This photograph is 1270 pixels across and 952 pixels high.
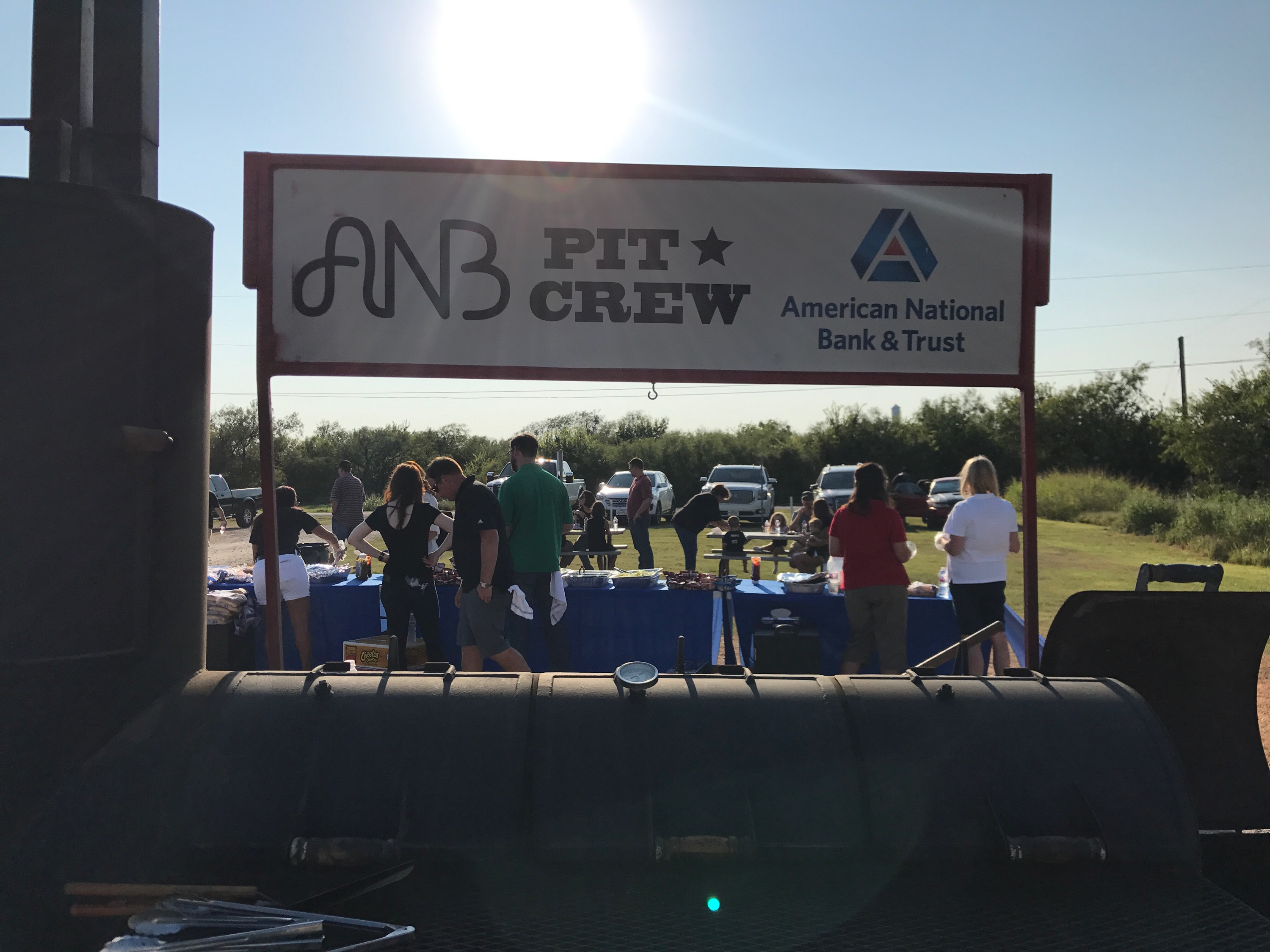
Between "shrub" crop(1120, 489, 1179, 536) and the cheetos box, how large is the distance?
953 inches

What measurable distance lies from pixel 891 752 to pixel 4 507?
1958 mm

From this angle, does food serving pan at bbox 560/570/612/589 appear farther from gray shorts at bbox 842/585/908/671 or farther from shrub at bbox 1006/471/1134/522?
shrub at bbox 1006/471/1134/522

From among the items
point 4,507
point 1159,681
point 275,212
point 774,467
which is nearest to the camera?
point 4,507

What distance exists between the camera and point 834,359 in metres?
3.84

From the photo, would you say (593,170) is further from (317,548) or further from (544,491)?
(317,548)

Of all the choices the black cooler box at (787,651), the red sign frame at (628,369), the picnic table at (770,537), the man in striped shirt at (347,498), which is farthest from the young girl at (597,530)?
the red sign frame at (628,369)

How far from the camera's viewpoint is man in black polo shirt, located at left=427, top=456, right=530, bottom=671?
Answer: 19.9ft

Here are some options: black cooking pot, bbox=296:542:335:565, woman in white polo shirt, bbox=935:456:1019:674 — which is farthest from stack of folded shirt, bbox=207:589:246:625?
woman in white polo shirt, bbox=935:456:1019:674

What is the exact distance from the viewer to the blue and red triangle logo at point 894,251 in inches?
145

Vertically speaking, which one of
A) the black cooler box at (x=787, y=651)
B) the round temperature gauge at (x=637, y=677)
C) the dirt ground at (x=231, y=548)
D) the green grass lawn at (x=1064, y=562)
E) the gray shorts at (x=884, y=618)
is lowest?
the dirt ground at (x=231, y=548)

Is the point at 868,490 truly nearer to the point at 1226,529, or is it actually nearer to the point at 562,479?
the point at 562,479

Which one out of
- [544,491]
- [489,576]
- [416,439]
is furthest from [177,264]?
[416,439]

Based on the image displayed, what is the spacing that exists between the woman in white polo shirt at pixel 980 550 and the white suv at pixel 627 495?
2024cm

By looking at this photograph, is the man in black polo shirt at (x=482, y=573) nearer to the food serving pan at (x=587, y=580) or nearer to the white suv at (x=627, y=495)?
the food serving pan at (x=587, y=580)
